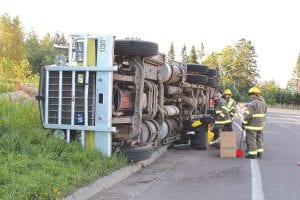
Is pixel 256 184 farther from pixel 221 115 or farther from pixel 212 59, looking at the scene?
pixel 212 59

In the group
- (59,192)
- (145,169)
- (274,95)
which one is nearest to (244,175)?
(145,169)

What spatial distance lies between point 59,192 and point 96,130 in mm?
2510

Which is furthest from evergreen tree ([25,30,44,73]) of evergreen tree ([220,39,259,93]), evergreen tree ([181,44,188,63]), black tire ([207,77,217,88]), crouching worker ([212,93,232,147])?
evergreen tree ([220,39,259,93])

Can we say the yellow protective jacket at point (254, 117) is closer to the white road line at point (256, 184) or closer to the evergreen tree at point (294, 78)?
the white road line at point (256, 184)

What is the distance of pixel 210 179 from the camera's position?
782cm

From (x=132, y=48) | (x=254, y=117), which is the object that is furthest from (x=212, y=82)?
(x=132, y=48)

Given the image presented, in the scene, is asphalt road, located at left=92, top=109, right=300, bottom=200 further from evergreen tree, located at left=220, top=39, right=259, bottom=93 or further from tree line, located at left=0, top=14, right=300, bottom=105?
evergreen tree, located at left=220, top=39, right=259, bottom=93

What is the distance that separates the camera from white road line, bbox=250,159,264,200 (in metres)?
6.59

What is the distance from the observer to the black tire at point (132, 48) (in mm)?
8398

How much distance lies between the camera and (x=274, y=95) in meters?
72.7

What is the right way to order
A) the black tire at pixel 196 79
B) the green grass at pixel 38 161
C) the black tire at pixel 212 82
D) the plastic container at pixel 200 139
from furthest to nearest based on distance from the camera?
the black tire at pixel 212 82 < the black tire at pixel 196 79 < the plastic container at pixel 200 139 < the green grass at pixel 38 161

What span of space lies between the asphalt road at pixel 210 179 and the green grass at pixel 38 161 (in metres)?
0.44

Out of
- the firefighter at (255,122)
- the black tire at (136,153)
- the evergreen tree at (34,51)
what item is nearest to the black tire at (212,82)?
the firefighter at (255,122)

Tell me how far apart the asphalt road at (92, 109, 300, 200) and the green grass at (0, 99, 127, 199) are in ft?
1.44
